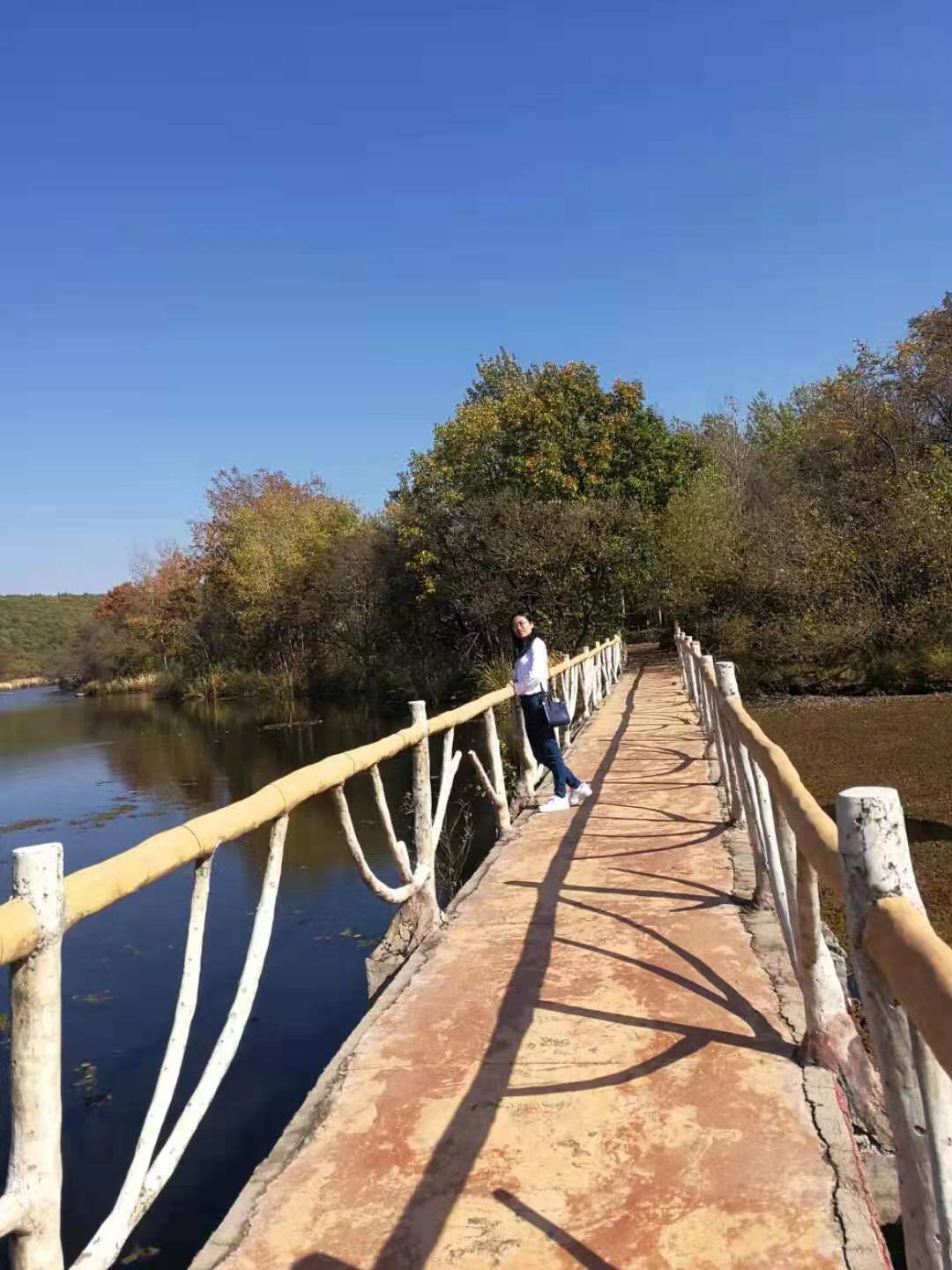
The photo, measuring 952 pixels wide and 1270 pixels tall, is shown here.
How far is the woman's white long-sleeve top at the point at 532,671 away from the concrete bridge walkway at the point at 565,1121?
8.97 ft

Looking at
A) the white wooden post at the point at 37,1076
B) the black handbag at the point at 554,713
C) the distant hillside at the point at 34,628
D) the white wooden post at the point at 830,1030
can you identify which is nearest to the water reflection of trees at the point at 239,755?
the black handbag at the point at 554,713

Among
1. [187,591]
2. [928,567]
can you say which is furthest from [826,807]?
[187,591]

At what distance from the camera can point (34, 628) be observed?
10481 centimetres

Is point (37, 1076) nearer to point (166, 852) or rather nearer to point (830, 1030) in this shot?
point (166, 852)

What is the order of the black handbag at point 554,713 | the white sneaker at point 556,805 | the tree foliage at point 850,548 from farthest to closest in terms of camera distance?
the tree foliage at point 850,548
the black handbag at point 554,713
the white sneaker at point 556,805

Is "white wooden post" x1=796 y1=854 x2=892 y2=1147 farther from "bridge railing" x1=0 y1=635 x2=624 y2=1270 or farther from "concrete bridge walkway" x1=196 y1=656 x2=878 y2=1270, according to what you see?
"bridge railing" x1=0 y1=635 x2=624 y2=1270

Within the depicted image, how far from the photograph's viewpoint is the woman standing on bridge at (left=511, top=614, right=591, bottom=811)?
23.8ft

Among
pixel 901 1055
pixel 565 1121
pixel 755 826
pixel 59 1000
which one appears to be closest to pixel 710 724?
pixel 755 826

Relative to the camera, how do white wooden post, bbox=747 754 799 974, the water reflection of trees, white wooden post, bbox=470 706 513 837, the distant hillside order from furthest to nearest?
the distant hillside, the water reflection of trees, white wooden post, bbox=470 706 513 837, white wooden post, bbox=747 754 799 974

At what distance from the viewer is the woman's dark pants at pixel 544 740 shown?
722 centimetres

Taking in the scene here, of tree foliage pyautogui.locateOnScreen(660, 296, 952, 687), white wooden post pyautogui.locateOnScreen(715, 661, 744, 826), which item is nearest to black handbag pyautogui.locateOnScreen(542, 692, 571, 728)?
white wooden post pyautogui.locateOnScreen(715, 661, 744, 826)

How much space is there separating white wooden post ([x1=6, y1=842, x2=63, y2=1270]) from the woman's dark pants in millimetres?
5557

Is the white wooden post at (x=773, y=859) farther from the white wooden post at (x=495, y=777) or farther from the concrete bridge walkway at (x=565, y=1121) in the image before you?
the white wooden post at (x=495, y=777)

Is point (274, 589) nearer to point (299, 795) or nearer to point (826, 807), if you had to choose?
point (826, 807)
